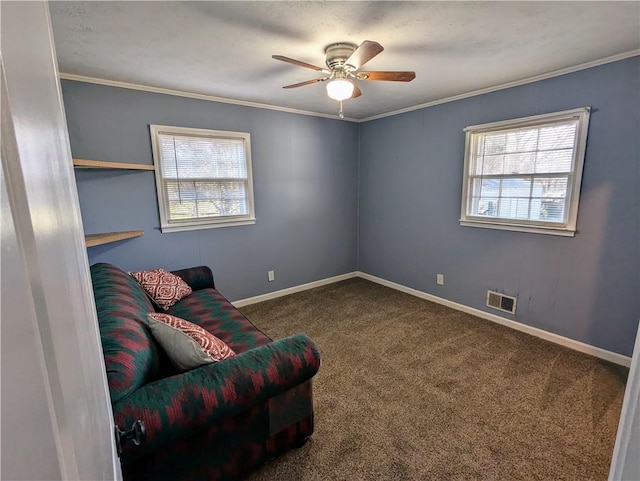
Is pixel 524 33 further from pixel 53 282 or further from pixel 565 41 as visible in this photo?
pixel 53 282

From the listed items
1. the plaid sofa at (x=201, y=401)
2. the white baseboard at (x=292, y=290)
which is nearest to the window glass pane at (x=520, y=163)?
the white baseboard at (x=292, y=290)

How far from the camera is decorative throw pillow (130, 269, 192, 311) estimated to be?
252 centimetres

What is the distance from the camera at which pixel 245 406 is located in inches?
52.3

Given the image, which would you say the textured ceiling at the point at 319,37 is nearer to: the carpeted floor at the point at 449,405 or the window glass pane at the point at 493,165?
the window glass pane at the point at 493,165

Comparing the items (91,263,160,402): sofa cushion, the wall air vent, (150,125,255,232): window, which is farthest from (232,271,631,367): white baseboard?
(91,263,160,402): sofa cushion

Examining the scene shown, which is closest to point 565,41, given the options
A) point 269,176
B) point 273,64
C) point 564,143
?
point 564,143

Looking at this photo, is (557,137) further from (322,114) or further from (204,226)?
(204,226)

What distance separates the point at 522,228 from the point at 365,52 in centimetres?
227

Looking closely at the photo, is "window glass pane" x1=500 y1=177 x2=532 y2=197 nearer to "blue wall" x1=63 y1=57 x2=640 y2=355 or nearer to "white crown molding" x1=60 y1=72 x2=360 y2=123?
"blue wall" x1=63 y1=57 x2=640 y2=355

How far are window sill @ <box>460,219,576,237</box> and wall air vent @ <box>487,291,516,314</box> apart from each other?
697 millimetres

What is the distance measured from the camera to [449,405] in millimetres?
2045

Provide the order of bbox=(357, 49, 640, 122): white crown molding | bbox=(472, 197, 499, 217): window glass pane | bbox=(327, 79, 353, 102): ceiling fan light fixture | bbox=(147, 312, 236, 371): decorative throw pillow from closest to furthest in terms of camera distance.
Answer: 1. bbox=(147, 312, 236, 371): decorative throw pillow
2. bbox=(327, 79, 353, 102): ceiling fan light fixture
3. bbox=(357, 49, 640, 122): white crown molding
4. bbox=(472, 197, 499, 217): window glass pane

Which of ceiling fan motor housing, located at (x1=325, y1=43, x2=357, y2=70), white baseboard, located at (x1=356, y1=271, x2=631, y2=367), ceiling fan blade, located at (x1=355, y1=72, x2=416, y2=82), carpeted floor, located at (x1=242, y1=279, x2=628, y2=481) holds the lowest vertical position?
carpeted floor, located at (x1=242, y1=279, x2=628, y2=481)

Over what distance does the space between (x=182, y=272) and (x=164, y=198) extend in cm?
79
